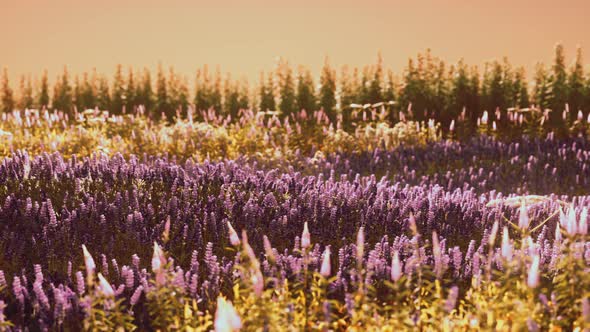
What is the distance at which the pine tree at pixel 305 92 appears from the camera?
22219mm

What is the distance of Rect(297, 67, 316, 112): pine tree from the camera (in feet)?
72.9

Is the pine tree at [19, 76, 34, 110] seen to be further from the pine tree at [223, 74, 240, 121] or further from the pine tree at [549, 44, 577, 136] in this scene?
the pine tree at [549, 44, 577, 136]

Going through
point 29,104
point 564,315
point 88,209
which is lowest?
point 564,315

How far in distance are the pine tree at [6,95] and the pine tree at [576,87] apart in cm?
2109

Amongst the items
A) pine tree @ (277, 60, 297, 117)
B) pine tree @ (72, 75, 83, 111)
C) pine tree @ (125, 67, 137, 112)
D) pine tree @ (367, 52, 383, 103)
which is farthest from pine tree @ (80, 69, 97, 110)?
pine tree @ (367, 52, 383, 103)

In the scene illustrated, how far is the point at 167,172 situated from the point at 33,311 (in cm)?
375

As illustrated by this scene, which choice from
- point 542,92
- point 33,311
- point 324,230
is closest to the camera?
point 33,311

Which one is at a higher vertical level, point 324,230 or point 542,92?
point 542,92

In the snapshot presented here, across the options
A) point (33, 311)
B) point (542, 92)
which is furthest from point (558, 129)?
point (33, 311)

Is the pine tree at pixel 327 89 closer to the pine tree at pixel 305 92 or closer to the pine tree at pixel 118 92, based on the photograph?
the pine tree at pixel 305 92

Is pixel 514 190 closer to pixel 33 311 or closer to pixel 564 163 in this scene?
pixel 564 163

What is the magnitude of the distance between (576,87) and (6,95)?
21556mm

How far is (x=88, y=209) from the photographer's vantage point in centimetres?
650

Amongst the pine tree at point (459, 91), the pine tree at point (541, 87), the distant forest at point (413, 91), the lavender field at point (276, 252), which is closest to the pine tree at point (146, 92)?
the distant forest at point (413, 91)
